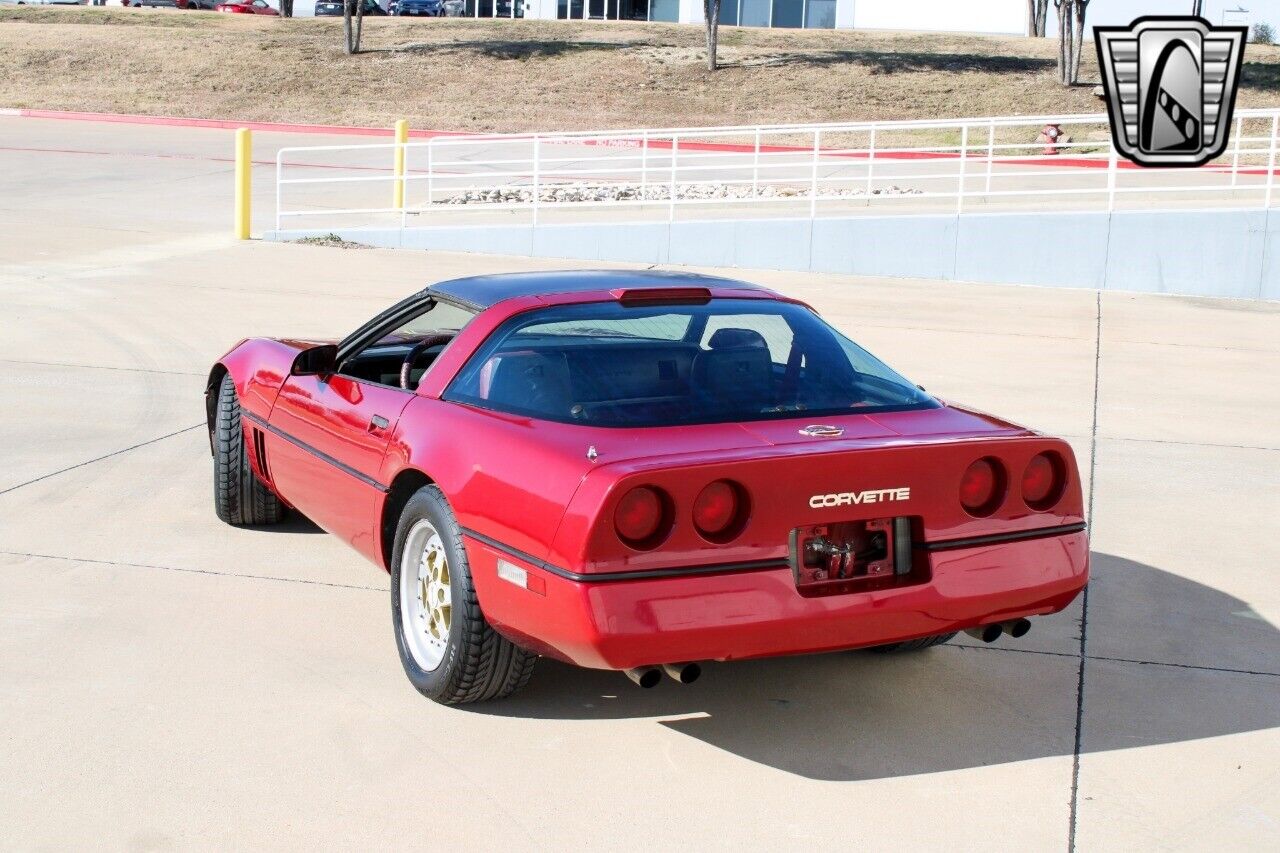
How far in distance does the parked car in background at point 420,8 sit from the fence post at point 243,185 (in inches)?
1642

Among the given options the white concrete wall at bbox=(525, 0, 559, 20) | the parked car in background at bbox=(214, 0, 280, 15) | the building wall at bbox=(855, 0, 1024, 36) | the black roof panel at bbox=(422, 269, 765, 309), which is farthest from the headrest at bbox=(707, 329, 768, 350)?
the parked car in background at bbox=(214, 0, 280, 15)

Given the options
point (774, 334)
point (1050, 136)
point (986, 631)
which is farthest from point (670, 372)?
point (1050, 136)

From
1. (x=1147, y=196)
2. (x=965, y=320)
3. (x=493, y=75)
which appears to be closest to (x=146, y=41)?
(x=493, y=75)

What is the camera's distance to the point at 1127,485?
7.72 metres

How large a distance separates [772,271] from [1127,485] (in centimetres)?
889

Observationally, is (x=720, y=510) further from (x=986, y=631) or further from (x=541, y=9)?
(x=541, y=9)

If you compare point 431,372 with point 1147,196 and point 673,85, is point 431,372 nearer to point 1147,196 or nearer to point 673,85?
point 1147,196

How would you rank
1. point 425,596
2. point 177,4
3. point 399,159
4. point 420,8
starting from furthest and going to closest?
point 177,4 → point 420,8 → point 399,159 → point 425,596

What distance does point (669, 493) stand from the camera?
400cm

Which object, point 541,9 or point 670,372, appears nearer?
point 670,372

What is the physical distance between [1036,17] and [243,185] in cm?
3632

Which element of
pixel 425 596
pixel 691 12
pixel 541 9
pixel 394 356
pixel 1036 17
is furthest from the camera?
pixel 541 9

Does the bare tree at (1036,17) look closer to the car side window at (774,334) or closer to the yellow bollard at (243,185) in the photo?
the yellow bollard at (243,185)

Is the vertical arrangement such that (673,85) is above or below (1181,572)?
above
